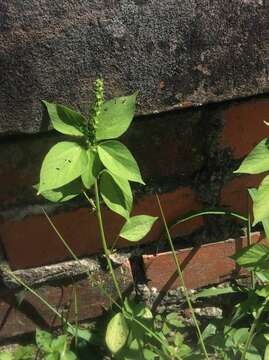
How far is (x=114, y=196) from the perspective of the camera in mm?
→ 871

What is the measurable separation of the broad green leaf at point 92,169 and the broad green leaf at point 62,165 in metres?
0.01

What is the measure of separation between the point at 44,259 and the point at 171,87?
36 cm

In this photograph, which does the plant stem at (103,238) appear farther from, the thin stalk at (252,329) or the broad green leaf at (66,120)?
the thin stalk at (252,329)

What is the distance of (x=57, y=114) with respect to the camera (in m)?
0.82

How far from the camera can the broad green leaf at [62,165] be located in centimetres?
78

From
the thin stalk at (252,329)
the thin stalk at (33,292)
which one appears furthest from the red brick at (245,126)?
the thin stalk at (33,292)

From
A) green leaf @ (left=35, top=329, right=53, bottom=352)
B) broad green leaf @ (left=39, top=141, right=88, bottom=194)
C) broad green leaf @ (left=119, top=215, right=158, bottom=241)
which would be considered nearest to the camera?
broad green leaf @ (left=39, top=141, right=88, bottom=194)

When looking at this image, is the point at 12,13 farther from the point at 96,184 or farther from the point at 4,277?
the point at 4,277

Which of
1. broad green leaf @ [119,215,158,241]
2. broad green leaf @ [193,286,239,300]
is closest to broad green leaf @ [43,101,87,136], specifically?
broad green leaf @ [119,215,158,241]

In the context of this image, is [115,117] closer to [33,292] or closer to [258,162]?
[258,162]

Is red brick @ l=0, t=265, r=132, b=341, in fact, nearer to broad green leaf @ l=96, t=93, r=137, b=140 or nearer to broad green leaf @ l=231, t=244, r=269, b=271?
broad green leaf @ l=231, t=244, r=269, b=271

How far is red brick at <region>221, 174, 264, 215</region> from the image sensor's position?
39.5 inches

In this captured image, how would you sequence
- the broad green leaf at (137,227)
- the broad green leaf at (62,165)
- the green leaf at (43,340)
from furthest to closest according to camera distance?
the green leaf at (43,340)
the broad green leaf at (137,227)
the broad green leaf at (62,165)

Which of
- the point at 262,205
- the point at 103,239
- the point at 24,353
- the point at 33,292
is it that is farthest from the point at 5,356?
the point at 262,205
